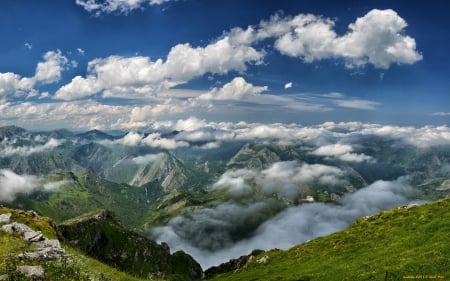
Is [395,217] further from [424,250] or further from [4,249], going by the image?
[4,249]

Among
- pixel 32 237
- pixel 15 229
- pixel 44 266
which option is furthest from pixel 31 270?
pixel 15 229

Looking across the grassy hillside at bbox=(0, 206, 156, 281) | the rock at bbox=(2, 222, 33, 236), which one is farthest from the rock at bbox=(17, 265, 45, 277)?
the rock at bbox=(2, 222, 33, 236)

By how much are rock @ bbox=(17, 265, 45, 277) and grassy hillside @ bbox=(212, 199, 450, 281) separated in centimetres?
3342

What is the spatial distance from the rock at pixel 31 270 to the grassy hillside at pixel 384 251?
33422 millimetres

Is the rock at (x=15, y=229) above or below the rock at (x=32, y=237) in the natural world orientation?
above

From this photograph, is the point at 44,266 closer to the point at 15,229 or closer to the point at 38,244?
the point at 38,244

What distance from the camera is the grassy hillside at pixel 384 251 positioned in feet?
143

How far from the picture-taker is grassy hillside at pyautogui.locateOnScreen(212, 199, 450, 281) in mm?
43656

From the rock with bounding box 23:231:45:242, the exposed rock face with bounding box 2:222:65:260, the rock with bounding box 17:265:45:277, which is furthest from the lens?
the rock with bounding box 23:231:45:242

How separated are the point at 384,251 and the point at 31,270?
45.2 metres

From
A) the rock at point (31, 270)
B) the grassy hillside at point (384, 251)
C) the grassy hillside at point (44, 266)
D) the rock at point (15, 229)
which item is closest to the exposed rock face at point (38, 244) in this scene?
the rock at point (15, 229)

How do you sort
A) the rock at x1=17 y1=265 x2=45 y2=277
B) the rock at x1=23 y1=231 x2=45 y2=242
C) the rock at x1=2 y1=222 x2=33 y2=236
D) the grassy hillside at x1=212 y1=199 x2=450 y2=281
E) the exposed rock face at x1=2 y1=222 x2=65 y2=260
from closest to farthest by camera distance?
the rock at x1=17 y1=265 x2=45 y2=277 < the exposed rock face at x1=2 y1=222 x2=65 y2=260 < the grassy hillside at x1=212 y1=199 x2=450 y2=281 < the rock at x1=23 y1=231 x2=45 y2=242 < the rock at x1=2 y1=222 x2=33 y2=236

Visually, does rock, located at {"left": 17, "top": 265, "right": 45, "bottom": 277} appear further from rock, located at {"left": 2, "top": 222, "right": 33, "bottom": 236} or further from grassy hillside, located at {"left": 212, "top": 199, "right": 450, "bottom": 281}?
grassy hillside, located at {"left": 212, "top": 199, "right": 450, "bottom": 281}

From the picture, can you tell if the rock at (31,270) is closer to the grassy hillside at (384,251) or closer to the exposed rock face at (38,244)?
the exposed rock face at (38,244)
